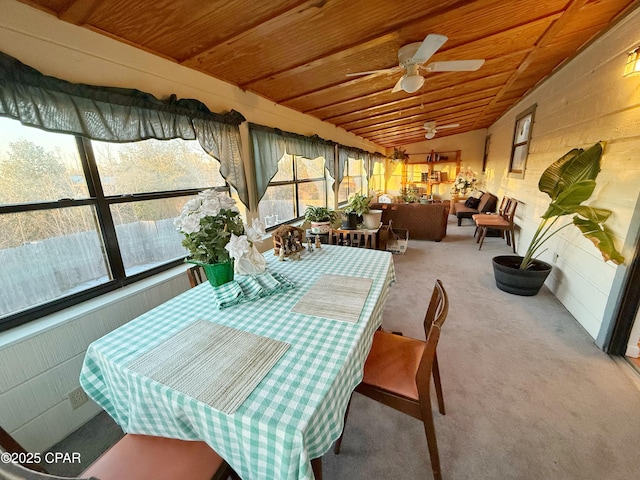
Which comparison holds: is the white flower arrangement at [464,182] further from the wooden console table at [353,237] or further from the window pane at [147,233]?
the window pane at [147,233]

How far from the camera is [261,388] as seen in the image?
2.46ft

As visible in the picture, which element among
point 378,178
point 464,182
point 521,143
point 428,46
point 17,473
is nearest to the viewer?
point 17,473

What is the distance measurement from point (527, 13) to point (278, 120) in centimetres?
228

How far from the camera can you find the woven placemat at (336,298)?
1116 mm

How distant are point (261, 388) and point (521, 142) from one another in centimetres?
560

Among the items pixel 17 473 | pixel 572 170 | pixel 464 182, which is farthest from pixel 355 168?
pixel 17 473

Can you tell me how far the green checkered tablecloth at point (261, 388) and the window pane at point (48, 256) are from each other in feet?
2.45

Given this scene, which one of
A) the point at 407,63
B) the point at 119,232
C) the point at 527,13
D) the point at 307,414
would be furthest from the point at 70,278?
the point at 527,13

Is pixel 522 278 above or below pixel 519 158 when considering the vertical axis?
below

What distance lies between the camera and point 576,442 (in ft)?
4.26

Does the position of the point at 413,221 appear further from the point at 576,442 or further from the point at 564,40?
the point at 576,442

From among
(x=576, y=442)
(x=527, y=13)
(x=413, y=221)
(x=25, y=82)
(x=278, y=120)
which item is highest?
(x=527, y=13)

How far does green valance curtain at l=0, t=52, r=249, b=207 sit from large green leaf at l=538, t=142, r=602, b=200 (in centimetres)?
301

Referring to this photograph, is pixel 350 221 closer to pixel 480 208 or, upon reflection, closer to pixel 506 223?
pixel 506 223
